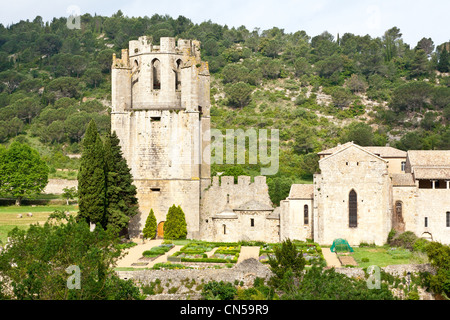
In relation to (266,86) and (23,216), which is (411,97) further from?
(23,216)

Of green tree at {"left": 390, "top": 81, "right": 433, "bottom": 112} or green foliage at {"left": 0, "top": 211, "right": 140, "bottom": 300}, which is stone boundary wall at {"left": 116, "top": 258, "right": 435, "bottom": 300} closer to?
green foliage at {"left": 0, "top": 211, "right": 140, "bottom": 300}

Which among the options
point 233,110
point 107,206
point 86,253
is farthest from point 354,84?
point 86,253

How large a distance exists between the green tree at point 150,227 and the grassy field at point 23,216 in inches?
290

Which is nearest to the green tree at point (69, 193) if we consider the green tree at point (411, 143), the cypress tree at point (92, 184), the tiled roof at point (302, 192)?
the cypress tree at point (92, 184)

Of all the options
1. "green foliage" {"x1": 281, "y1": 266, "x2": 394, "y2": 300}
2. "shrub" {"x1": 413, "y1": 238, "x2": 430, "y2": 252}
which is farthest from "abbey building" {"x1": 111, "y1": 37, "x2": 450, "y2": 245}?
"green foliage" {"x1": 281, "y1": 266, "x2": 394, "y2": 300}

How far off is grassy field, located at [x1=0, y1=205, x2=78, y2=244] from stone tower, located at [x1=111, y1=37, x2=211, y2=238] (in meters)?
8.18

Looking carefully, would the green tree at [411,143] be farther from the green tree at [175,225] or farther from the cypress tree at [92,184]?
the cypress tree at [92,184]

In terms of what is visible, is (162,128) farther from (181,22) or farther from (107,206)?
(181,22)

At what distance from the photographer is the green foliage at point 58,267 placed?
2220 cm

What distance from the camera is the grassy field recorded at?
1727 inches

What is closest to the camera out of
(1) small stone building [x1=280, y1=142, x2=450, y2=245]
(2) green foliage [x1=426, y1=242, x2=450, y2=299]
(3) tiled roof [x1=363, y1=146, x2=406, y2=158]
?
(2) green foliage [x1=426, y1=242, x2=450, y2=299]

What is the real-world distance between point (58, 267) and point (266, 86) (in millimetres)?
81398

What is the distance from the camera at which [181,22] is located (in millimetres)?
135750

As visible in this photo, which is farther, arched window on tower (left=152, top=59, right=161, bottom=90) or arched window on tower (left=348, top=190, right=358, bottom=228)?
arched window on tower (left=152, top=59, right=161, bottom=90)
